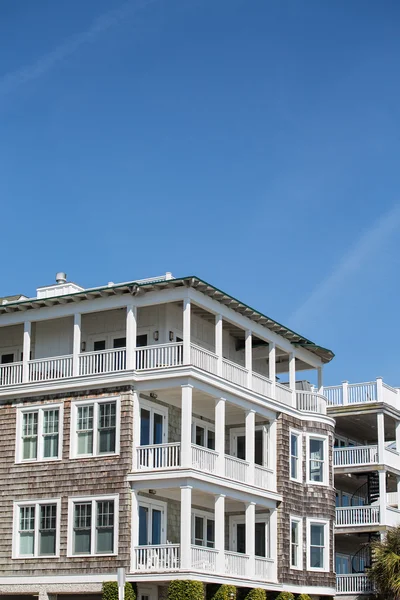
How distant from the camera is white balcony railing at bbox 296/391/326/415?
4722 centimetres

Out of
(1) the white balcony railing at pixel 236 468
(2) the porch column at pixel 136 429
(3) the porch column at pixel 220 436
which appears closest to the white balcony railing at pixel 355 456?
(1) the white balcony railing at pixel 236 468

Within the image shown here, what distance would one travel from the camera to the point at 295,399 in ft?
153

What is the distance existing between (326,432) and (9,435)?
1389 cm

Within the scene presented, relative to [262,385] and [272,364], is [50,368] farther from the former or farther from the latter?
[272,364]

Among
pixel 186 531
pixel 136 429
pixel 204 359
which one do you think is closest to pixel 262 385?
pixel 204 359

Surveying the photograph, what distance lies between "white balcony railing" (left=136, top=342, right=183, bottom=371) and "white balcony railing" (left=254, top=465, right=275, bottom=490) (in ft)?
19.7

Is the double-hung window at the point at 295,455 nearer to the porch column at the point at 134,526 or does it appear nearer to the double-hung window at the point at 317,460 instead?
the double-hung window at the point at 317,460

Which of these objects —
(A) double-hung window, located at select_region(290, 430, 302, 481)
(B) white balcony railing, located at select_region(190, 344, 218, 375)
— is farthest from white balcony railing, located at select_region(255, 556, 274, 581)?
(B) white balcony railing, located at select_region(190, 344, 218, 375)

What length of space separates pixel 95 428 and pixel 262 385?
7.85 metres

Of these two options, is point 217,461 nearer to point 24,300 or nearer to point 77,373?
point 77,373

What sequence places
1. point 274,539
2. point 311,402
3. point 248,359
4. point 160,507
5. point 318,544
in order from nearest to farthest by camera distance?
point 160,507 → point 248,359 → point 274,539 → point 318,544 → point 311,402

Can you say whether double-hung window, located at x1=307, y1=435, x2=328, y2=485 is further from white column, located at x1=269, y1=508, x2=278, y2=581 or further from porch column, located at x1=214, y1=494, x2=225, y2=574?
porch column, located at x1=214, y1=494, x2=225, y2=574

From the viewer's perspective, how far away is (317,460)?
4669 centimetres

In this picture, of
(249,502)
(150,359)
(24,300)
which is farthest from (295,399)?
(24,300)
